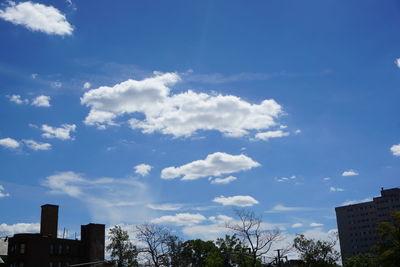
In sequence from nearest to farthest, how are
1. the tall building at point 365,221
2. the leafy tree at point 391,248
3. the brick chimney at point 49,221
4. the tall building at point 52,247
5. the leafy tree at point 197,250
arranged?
1. the leafy tree at point 391,248
2. the tall building at point 52,247
3. the brick chimney at point 49,221
4. the leafy tree at point 197,250
5. the tall building at point 365,221

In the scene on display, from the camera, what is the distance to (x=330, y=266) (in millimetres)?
78875

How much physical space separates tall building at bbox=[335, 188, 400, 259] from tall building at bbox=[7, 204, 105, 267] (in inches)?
5211

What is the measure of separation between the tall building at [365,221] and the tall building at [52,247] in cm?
13237

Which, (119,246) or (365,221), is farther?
(365,221)

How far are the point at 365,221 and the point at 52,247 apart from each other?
14912 centimetres

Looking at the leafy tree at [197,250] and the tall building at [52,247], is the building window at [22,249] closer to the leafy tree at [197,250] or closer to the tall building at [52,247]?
the tall building at [52,247]

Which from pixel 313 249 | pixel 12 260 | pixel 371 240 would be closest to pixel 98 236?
pixel 12 260

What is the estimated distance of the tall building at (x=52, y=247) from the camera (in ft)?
247

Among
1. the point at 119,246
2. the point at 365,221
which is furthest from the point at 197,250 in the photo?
the point at 365,221

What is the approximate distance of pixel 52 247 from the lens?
261ft

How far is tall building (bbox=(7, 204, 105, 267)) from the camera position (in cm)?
7531

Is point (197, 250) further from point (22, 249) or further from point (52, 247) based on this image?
point (22, 249)

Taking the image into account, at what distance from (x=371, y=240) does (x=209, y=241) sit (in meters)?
108

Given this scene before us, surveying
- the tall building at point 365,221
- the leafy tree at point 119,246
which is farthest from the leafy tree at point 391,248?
the tall building at point 365,221
